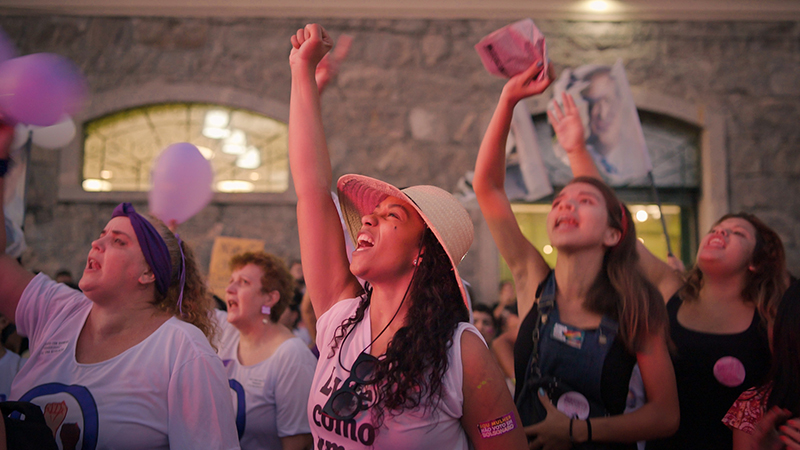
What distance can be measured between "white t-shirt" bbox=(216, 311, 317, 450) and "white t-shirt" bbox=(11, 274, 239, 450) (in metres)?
0.90

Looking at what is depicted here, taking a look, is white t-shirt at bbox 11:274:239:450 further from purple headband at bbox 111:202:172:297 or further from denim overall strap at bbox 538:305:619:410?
denim overall strap at bbox 538:305:619:410

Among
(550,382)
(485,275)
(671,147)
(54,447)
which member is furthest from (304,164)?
(671,147)

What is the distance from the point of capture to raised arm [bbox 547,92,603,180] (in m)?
2.86

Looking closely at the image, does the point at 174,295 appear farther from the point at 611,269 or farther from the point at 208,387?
the point at 611,269

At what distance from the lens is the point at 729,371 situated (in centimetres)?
236

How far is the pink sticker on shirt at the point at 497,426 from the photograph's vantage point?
1.47 metres

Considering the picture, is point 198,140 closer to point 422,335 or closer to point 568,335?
point 568,335

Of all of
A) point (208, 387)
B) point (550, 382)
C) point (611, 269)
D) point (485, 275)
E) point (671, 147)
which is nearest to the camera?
point (208, 387)

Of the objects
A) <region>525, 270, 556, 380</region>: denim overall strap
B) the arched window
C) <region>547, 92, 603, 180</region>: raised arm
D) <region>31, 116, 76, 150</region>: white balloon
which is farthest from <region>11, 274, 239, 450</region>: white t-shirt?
the arched window

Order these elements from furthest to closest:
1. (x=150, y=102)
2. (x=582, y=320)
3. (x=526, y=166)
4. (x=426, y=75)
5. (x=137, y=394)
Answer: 1. (x=426, y=75)
2. (x=150, y=102)
3. (x=526, y=166)
4. (x=582, y=320)
5. (x=137, y=394)

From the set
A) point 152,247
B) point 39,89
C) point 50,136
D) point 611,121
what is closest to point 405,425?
point 152,247

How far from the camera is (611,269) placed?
2.28 m

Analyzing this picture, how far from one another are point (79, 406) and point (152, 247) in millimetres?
587

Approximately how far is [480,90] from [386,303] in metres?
5.74
